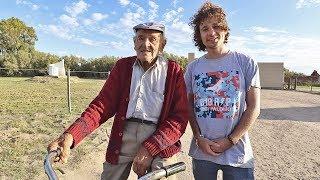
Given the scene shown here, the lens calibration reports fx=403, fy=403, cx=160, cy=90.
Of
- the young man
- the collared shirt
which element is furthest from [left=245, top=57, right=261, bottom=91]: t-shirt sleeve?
the collared shirt

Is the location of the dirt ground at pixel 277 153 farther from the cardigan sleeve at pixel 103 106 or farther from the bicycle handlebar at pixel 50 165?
the bicycle handlebar at pixel 50 165

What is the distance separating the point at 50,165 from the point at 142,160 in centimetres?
74

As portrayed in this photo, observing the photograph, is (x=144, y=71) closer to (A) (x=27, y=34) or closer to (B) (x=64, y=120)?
(B) (x=64, y=120)

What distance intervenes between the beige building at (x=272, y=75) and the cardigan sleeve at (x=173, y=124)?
30.5 m

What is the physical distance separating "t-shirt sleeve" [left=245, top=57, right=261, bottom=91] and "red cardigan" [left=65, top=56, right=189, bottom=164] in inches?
17.5

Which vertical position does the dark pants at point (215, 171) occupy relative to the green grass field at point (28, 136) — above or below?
above

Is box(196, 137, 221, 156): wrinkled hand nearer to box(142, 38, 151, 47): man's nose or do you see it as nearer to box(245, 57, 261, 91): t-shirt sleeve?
box(245, 57, 261, 91): t-shirt sleeve

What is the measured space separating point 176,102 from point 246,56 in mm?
596

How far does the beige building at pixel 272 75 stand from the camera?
32.0m

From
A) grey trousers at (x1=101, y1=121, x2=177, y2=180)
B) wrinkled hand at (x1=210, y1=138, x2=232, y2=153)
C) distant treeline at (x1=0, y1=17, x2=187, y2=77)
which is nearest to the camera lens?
grey trousers at (x1=101, y1=121, x2=177, y2=180)

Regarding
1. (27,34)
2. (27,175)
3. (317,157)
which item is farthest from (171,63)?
(27,34)

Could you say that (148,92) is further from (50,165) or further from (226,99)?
(50,165)

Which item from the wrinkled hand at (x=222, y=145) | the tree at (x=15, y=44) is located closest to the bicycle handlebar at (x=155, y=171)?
the wrinkled hand at (x=222, y=145)

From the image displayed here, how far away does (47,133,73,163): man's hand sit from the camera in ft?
7.17
